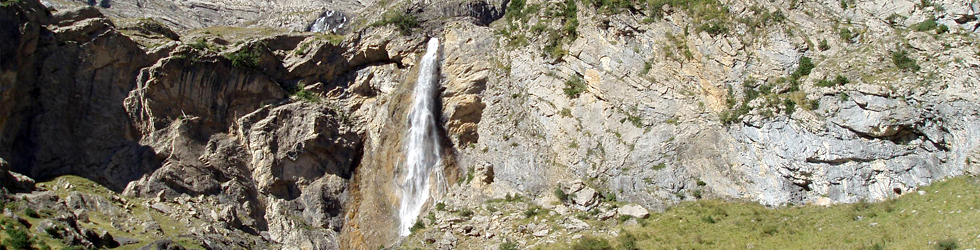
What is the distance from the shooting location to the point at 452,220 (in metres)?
30.4

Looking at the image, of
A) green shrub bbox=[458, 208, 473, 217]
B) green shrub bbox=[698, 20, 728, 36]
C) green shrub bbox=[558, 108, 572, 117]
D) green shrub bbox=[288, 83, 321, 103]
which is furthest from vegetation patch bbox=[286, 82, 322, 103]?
green shrub bbox=[698, 20, 728, 36]

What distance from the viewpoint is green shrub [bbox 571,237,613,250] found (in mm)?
24984

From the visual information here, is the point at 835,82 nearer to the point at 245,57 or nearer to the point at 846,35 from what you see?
the point at 846,35

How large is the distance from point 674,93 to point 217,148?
2387 cm

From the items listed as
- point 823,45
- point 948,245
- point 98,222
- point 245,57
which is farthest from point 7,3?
point 948,245

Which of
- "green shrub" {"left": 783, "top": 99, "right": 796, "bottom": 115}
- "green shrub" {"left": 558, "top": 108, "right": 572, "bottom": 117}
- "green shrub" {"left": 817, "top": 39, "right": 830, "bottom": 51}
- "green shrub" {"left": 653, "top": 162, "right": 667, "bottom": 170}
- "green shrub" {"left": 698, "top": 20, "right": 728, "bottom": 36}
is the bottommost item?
"green shrub" {"left": 653, "top": 162, "right": 667, "bottom": 170}

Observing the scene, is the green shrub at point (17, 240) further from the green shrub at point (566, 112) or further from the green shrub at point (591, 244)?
the green shrub at point (566, 112)

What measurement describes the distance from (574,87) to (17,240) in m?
24.3

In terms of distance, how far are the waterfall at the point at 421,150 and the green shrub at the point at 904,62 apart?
21778mm

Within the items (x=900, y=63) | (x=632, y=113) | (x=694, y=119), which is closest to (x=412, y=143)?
(x=632, y=113)

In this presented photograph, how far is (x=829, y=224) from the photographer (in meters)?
24.2

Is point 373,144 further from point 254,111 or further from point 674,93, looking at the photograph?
point 674,93

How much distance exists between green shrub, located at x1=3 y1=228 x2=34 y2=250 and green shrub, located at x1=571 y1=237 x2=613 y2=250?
19.0m

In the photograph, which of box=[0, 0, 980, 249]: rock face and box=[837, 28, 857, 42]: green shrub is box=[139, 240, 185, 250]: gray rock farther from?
box=[837, 28, 857, 42]: green shrub
